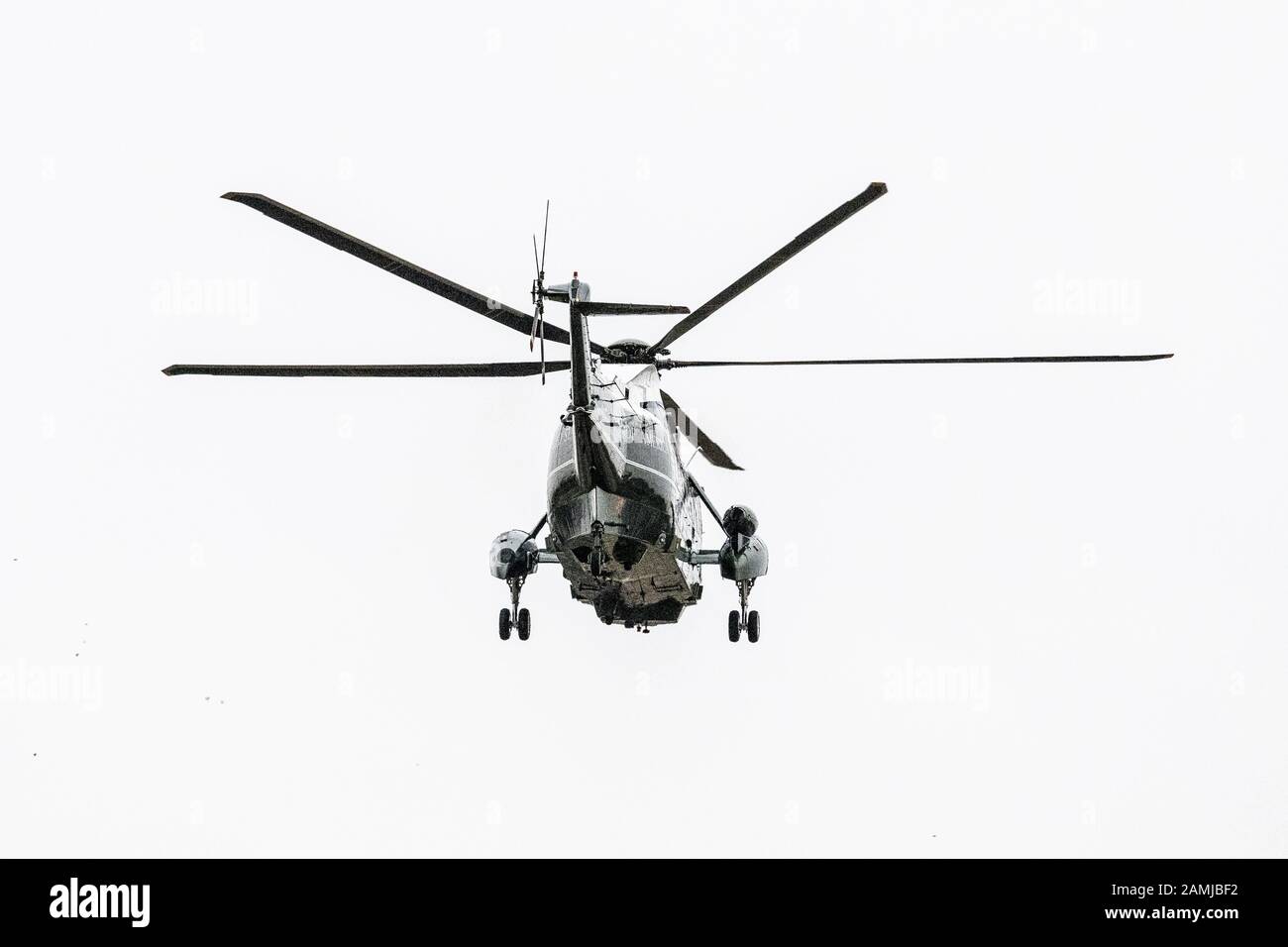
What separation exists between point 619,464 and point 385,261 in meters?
6.20

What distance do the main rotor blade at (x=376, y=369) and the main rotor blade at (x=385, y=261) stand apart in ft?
7.46

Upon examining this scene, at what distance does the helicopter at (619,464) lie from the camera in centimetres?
1569

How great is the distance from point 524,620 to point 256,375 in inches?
249

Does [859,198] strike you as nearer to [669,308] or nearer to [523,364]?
[669,308]

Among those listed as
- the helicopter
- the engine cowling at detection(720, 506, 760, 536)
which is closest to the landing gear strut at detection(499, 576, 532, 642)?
the helicopter

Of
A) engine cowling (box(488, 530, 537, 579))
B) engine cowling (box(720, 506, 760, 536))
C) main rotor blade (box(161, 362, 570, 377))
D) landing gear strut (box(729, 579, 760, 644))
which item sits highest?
main rotor blade (box(161, 362, 570, 377))

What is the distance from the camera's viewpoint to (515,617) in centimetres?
2083

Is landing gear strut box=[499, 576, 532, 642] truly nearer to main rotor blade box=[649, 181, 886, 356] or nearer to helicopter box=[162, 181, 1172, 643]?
helicopter box=[162, 181, 1172, 643]

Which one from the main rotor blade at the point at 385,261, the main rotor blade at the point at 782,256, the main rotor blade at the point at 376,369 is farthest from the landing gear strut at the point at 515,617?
the main rotor blade at the point at 385,261

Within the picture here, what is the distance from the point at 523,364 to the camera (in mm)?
18078

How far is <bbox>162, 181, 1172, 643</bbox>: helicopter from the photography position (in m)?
15.7

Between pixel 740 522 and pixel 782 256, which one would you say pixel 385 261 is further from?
pixel 740 522

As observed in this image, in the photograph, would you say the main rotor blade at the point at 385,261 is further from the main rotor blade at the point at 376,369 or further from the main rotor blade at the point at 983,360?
the main rotor blade at the point at 983,360

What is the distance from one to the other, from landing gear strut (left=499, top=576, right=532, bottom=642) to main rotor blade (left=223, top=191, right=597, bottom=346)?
6.20m
